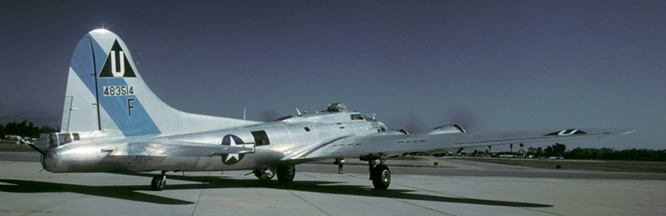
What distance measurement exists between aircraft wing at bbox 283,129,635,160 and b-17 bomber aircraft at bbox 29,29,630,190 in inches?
1.3

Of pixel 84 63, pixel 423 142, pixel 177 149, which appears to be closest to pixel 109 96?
pixel 84 63

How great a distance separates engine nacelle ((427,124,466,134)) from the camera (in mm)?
22905

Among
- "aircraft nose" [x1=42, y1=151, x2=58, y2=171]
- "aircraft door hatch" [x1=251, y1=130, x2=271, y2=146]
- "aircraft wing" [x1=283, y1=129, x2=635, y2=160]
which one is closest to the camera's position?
"aircraft nose" [x1=42, y1=151, x2=58, y2=171]

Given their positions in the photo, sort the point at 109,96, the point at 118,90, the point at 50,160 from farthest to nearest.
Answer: the point at 118,90 → the point at 109,96 → the point at 50,160

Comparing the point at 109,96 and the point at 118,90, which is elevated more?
the point at 118,90

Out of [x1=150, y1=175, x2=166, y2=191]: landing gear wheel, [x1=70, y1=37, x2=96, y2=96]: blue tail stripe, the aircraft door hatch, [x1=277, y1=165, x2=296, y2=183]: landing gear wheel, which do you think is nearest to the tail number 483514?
[x1=70, y1=37, x2=96, y2=96]: blue tail stripe

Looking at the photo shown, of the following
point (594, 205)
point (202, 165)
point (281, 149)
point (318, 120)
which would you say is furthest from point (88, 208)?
point (594, 205)

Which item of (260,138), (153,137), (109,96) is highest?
(109,96)

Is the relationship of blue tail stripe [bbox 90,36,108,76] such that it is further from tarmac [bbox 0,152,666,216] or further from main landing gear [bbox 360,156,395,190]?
main landing gear [bbox 360,156,395,190]

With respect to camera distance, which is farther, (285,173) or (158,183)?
(285,173)

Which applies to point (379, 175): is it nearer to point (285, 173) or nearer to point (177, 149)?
point (285, 173)

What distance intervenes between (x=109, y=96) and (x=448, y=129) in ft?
46.9

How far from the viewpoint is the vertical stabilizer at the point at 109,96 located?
53.6ft

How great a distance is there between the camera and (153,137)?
1745cm
